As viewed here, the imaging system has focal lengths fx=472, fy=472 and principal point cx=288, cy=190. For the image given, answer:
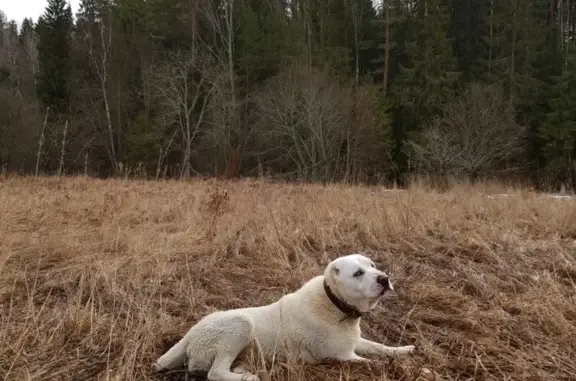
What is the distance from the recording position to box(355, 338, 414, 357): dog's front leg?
282 cm

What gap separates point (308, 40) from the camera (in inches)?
1065

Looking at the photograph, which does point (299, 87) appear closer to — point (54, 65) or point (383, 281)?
point (54, 65)

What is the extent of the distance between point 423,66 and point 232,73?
1078 cm

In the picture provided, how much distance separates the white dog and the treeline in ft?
60.9

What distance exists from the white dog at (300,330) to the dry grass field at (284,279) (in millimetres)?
152

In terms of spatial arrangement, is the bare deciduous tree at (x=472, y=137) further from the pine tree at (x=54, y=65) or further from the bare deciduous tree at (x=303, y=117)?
the pine tree at (x=54, y=65)

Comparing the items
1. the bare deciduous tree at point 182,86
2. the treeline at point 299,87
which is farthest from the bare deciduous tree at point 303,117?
the bare deciduous tree at point 182,86

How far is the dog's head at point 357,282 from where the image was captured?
9.23ft

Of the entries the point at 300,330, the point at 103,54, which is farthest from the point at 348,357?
the point at 103,54

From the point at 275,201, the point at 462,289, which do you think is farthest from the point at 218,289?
the point at 275,201

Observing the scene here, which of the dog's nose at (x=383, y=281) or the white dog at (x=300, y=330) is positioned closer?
the white dog at (x=300, y=330)

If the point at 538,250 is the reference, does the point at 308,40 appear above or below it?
above

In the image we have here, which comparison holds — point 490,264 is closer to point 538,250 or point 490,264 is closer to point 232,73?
point 538,250

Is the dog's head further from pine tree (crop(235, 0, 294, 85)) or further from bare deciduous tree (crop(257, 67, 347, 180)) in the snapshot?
pine tree (crop(235, 0, 294, 85))
